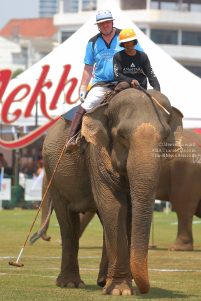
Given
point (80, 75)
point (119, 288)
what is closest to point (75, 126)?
point (119, 288)

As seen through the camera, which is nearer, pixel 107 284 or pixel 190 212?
pixel 107 284

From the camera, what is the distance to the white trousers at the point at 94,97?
365 inches

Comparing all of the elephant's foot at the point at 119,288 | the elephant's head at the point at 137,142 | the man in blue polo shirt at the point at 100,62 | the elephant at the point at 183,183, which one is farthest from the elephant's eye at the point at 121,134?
the elephant at the point at 183,183

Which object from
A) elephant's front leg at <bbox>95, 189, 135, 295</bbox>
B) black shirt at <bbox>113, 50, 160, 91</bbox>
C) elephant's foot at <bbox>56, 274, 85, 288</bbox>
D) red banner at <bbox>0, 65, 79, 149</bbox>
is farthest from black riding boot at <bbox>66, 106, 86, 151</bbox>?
red banner at <bbox>0, 65, 79, 149</bbox>

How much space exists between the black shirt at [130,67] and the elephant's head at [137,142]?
42 cm

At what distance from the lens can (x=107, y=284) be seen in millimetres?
8727

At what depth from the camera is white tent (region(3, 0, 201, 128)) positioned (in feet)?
89.3

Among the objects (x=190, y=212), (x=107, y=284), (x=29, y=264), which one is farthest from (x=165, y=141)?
(x=190, y=212)

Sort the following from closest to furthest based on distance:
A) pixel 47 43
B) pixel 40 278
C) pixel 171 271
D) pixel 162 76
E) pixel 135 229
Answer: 1. pixel 135 229
2. pixel 40 278
3. pixel 171 271
4. pixel 162 76
5. pixel 47 43

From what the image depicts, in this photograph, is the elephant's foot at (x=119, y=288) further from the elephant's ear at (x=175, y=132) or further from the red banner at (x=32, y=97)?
the red banner at (x=32, y=97)

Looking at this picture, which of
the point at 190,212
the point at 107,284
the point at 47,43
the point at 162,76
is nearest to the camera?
the point at 107,284

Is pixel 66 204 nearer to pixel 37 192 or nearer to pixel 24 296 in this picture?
pixel 24 296

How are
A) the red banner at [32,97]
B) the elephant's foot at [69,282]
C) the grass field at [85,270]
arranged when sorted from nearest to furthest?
the grass field at [85,270] < the elephant's foot at [69,282] < the red banner at [32,97]

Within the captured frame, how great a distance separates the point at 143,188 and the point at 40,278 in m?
2.96
